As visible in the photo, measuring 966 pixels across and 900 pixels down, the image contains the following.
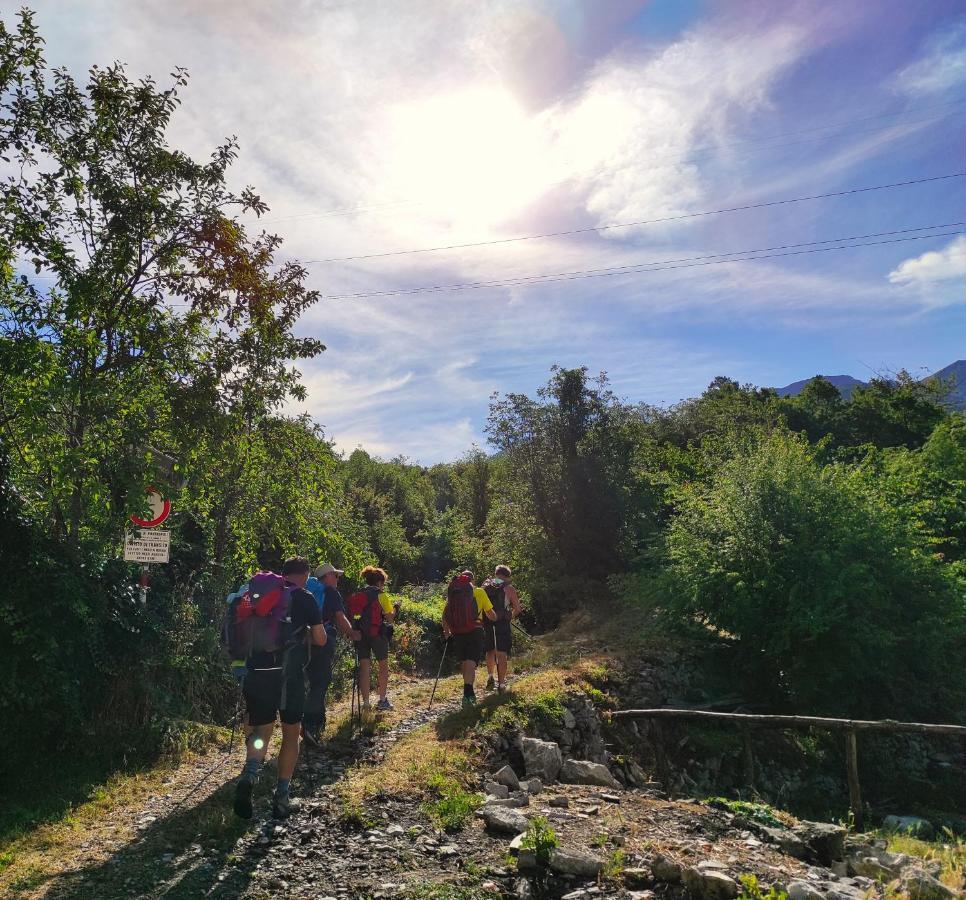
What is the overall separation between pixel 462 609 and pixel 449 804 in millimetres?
3534

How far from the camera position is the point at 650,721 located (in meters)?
10.1

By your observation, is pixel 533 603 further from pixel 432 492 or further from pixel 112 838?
pixel 432 492

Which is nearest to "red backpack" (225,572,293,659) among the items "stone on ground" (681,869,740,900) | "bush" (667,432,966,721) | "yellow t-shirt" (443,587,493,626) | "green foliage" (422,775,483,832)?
"green foliage" (422,775,483,832)

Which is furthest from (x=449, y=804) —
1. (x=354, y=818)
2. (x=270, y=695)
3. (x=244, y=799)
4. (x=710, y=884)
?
(x=710, y=884)

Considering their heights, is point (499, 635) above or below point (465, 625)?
below

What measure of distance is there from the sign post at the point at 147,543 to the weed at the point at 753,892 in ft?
20.8

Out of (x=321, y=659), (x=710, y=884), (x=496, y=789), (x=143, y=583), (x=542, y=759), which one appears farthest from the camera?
(x=143, y=583)

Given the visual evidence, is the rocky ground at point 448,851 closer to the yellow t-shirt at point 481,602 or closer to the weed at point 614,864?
the weed at point 614,864

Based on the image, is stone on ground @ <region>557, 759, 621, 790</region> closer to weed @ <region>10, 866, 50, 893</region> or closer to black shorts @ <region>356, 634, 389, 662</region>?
A: black shorts @ <region>356, 634, 389, 662</region>

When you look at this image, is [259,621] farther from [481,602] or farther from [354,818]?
[481,602]

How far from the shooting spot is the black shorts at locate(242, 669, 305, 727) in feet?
18.0

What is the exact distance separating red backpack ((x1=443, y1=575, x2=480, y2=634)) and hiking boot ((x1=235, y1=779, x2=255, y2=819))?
13.8ft

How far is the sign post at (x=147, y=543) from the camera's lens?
297 inches

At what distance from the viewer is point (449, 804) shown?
5820 millimetres
